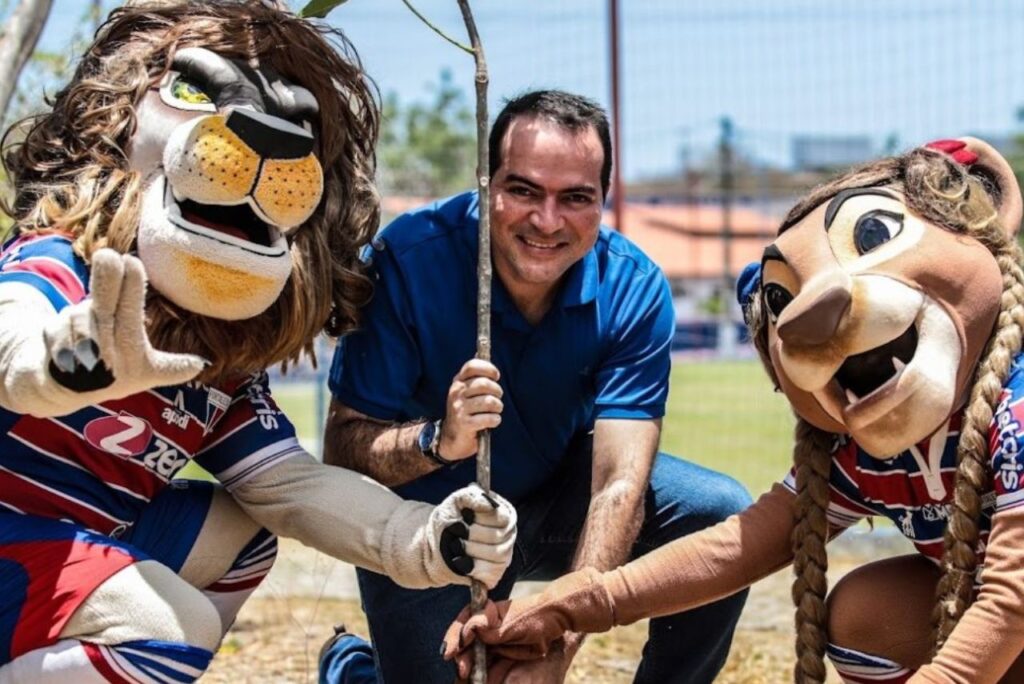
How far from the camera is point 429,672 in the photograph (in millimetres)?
3457

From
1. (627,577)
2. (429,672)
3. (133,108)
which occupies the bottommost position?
(429,672)

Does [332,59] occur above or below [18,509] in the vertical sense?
above

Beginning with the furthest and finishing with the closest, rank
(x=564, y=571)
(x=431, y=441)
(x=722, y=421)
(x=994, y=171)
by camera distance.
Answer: (x=722, y=421)
(x=564, y=571)
(x=431, y=441)
(x=994, y=171)

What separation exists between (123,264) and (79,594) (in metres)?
0.72

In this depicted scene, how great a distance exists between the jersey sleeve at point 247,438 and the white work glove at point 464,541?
1.26ft

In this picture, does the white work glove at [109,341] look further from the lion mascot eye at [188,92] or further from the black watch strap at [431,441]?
the black watch strap at [431,441]

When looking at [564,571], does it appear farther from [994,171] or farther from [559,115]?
[994,171]

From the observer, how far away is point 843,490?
9.52 ft

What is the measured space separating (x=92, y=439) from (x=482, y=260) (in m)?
0.83

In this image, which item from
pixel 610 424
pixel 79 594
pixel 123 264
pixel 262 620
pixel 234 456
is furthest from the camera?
pixel 262 620

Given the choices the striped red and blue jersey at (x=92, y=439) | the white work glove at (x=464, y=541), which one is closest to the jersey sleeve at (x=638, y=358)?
the white work glove at (x=464, y=541)

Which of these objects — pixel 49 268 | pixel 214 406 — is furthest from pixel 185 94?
pixel 214 406

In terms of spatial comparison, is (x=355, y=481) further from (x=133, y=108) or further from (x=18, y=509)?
(x=133, y=108)

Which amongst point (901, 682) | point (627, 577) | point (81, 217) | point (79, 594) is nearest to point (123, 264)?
point (81, 217)
